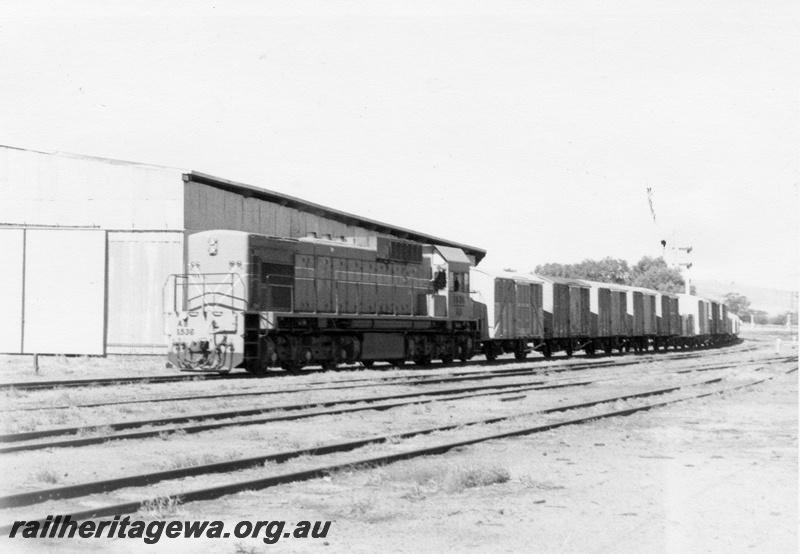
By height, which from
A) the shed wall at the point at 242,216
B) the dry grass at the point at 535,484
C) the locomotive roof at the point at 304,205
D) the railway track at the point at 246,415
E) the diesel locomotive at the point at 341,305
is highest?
the locomotive roof at the point at 304,205

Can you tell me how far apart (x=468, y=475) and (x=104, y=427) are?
5554 mm

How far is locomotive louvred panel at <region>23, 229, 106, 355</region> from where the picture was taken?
27359mm

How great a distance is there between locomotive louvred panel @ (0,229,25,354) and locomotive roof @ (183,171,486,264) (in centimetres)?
573

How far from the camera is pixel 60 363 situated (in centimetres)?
2878

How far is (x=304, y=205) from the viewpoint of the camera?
121ft

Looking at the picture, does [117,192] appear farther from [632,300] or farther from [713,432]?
[632,300]

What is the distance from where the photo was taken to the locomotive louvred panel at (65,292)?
27.4 m

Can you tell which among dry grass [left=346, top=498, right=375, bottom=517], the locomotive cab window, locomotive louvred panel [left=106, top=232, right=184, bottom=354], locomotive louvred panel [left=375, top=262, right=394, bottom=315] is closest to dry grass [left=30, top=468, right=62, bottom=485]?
dry grass [left=346, top=498, right=375, bottom=517]

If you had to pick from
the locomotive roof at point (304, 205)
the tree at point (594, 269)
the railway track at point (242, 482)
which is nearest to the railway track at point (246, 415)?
the railway track at point (242, 482)

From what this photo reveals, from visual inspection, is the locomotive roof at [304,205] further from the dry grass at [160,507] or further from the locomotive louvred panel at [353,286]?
the dry grass at [160,507]

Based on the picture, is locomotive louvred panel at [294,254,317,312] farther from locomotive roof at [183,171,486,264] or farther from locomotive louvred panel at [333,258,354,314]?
locomotive roof at [183,171,486,264]

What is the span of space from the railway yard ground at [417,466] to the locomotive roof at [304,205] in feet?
46.0

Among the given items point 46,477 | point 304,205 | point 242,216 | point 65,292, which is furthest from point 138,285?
point 46,477

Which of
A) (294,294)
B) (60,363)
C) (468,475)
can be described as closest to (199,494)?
(468,475)
